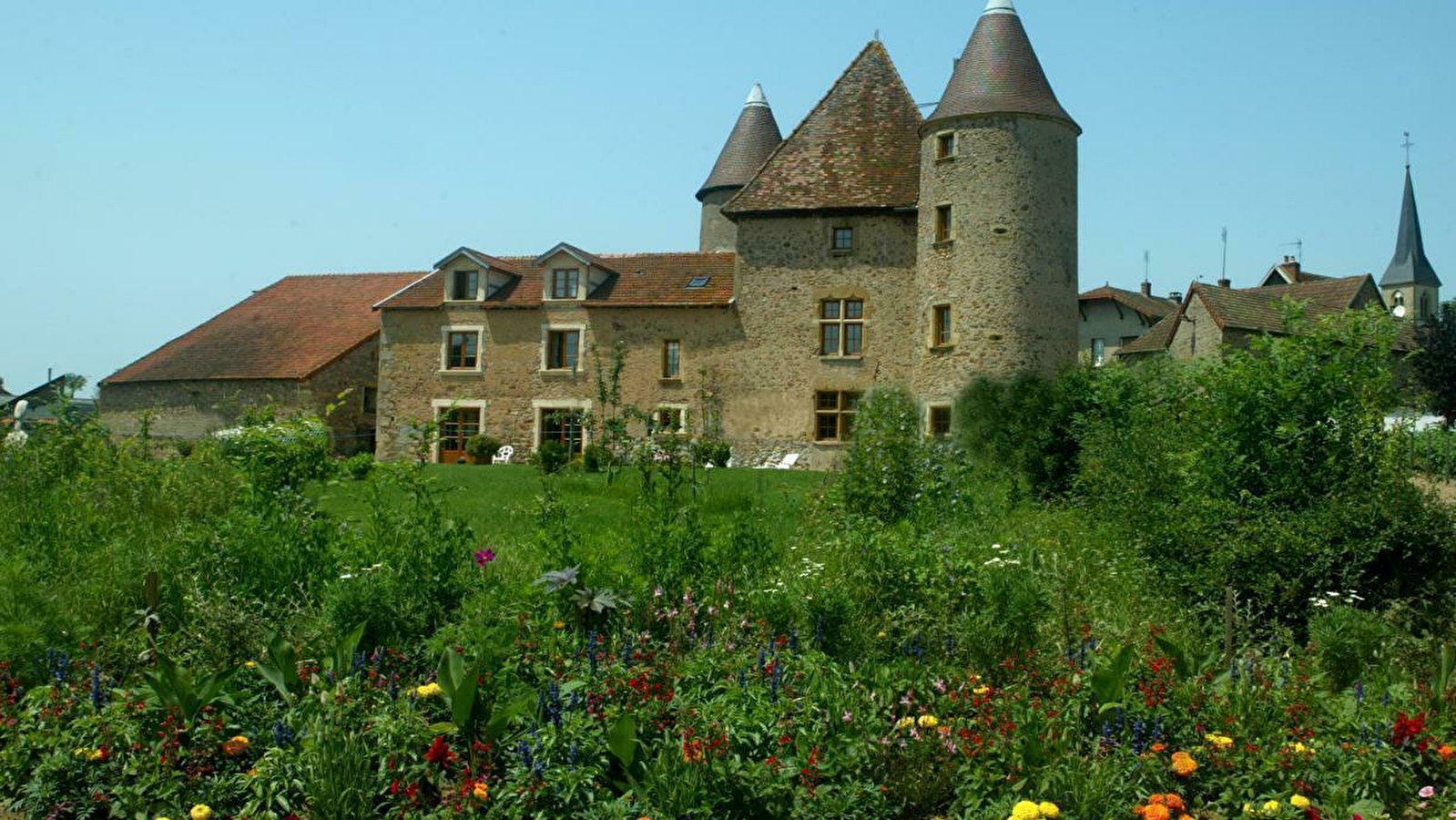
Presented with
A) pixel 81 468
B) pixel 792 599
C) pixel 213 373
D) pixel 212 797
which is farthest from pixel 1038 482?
pixel 213 373

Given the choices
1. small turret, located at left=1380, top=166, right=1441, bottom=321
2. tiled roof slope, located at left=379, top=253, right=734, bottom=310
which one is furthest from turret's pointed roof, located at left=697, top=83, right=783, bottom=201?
small turret, located at left=1380, top=166, right=1441, bottom=321

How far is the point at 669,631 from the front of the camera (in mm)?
7059

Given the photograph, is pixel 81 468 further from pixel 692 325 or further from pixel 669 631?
pixel 692 325

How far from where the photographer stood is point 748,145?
37.0 m

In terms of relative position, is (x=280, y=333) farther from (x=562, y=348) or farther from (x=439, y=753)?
(x=439, y=753)

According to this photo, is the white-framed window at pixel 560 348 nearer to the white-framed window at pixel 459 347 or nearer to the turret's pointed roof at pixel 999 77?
the white-framed window at pixel 459 347

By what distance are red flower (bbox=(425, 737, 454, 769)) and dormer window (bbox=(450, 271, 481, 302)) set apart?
2772 centimetres

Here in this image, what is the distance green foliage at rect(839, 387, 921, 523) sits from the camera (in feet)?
39.4

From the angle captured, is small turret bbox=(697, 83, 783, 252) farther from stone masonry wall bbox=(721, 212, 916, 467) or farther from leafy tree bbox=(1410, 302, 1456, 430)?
leafy tree bbox=(1410, 302, 1456, 430)

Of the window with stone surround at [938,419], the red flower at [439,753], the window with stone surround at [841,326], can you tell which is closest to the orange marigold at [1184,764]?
the red flower at [439,753]

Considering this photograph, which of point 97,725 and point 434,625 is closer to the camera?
point 97,725

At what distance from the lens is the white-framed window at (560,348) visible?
30.9 metres

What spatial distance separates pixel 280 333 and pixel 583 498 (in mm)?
25812

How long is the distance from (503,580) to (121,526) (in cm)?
372
